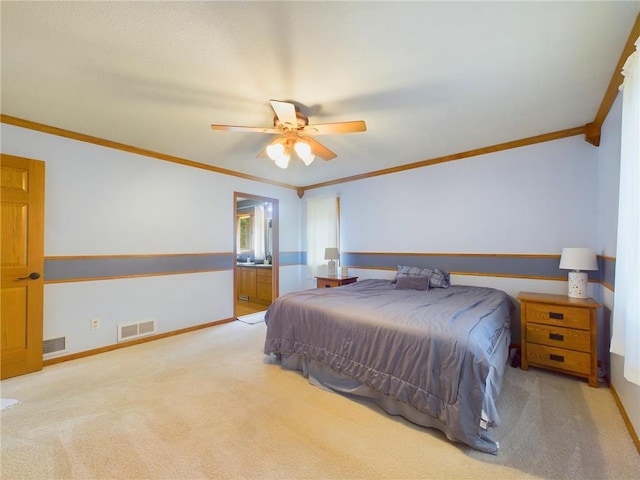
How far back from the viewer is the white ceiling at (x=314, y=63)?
1466 mm

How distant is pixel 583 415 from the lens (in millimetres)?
1932

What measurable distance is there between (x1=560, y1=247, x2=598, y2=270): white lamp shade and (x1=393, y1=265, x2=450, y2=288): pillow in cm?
124

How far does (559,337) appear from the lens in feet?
8.14

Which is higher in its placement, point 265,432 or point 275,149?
point 275,149

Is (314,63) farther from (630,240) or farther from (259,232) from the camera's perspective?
(259,232)

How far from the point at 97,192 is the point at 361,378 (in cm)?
350

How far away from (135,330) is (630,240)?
464 cm

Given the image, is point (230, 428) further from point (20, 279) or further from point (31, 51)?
point (31, 51)

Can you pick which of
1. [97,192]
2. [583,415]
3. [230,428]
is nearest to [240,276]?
[97,192]

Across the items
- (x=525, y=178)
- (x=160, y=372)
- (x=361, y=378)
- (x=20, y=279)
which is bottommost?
(x=160, y=372)

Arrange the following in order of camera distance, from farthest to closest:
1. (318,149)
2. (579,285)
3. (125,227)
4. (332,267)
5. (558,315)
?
(332,267)
(125,227)
(318,149)
(579,285)
(558,315)

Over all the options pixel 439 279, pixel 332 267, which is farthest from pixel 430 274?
pixel 332 267

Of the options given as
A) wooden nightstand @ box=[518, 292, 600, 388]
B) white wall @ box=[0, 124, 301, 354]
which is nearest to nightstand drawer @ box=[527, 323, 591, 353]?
wooden nightstand @ box=[518, 292, 600, 388]

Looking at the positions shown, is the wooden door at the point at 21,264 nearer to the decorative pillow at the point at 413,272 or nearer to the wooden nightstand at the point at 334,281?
the wooden nightstand at the point at 334,281
